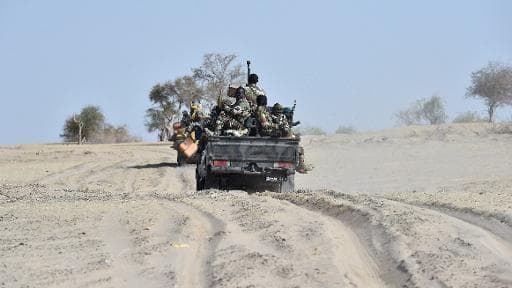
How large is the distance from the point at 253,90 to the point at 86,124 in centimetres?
5069

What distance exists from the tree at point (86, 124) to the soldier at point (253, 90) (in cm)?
4847

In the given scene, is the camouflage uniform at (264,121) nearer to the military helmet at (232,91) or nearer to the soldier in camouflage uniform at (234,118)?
the soldier in camouflage uniform at (234,118)

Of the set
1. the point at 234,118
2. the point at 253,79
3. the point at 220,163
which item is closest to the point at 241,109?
the point at 234,118

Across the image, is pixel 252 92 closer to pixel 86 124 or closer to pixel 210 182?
pixel 210 182

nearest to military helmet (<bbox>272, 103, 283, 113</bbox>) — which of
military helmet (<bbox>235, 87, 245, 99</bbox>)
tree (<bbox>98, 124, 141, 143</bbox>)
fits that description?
military helmet (<bbox>235, 87, 245, 99</bbox>)

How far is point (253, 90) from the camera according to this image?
1734cm

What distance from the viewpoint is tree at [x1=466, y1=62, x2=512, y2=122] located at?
4797 cm

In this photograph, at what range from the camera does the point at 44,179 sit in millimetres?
21922

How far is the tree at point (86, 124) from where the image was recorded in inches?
2554

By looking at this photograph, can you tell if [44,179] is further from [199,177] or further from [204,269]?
[204,269]

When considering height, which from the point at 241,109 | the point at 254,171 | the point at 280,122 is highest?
the point at 241,109

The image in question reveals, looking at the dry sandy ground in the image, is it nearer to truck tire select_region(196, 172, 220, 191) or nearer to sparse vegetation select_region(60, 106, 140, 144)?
truck tire select_region(196, 172, 220, 191)

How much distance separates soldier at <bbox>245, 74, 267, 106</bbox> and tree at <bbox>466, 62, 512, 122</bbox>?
33.1 metres

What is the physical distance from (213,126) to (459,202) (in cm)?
658
